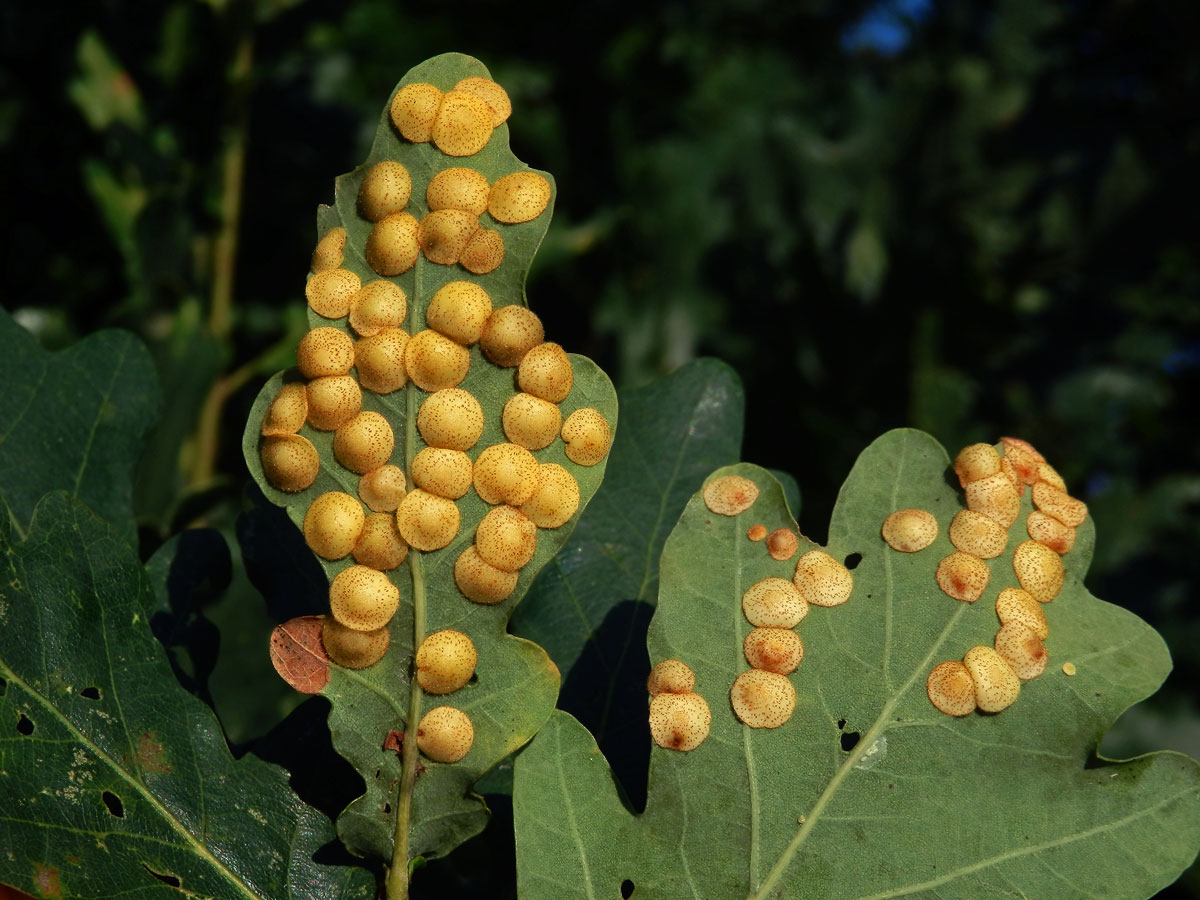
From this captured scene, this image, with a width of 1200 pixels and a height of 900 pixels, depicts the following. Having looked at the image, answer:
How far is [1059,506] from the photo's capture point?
872 mm

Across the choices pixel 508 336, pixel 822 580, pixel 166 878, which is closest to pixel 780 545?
pixel 822 580

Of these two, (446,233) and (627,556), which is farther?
(627,556)

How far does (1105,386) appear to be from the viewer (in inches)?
136

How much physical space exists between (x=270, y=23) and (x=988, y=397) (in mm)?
2114

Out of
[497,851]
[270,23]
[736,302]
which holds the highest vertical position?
[270,23]

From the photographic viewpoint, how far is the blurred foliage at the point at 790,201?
2.53 metres

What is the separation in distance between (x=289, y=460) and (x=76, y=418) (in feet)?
1.53

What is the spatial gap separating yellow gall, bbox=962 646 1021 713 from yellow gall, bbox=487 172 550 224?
47 centimetres

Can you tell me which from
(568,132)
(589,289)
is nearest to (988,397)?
(589,289)

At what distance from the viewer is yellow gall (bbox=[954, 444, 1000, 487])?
86cm

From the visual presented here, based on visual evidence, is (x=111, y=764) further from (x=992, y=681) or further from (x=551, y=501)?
(x=992, y=681)

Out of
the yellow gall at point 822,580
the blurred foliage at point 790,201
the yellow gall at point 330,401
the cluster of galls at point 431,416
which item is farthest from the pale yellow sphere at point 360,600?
the blurred foliage at point 790,201

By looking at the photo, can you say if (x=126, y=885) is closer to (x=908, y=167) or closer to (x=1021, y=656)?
(x=1021, y=656)

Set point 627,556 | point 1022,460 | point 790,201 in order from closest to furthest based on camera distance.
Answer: point 1022,460 < point 627,556 < point 790,201
